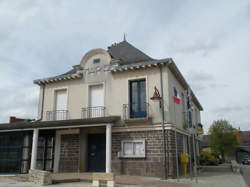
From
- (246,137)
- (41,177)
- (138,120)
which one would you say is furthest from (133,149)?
(246,137)

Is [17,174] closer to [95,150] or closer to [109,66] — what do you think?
[95,150]

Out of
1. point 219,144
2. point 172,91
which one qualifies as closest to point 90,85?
point 172,91

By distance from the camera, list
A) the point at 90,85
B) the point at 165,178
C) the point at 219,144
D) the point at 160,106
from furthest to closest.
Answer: the point at 219,144 → the point at 90,85 → the point at 160,106 → the point at 165,178

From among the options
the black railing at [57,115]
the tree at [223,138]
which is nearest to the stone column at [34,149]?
the black railing at [57,115]

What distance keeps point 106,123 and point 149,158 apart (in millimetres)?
2687

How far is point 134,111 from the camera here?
40.4ft

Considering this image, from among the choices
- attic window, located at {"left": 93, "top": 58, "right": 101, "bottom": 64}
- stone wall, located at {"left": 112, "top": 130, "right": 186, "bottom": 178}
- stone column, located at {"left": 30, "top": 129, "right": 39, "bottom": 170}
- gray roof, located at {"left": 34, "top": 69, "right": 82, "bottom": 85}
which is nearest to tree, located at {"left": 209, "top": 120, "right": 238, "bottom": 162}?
stone wall, located at {"left": 112, "top": 130, "right": 186, "bottom": 178}

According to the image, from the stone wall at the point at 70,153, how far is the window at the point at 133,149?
2.84 m

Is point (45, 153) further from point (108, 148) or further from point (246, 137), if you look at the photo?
point (246, 137)

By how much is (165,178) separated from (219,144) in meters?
20.1

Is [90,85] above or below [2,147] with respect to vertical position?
above

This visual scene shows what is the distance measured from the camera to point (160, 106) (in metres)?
11.6

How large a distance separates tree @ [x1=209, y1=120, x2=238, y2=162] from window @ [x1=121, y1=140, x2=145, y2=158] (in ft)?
65.2

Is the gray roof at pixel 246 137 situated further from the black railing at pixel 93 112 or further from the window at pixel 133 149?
the black railing at pixel 93 112
